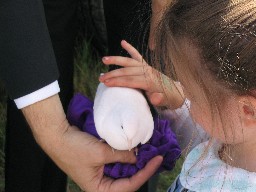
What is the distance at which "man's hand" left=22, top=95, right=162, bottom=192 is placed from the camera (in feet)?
4.72

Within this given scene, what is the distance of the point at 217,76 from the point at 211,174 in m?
0.23

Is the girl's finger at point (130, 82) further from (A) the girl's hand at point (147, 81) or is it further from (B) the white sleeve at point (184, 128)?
(B) the white sleeve at point (184, 128)

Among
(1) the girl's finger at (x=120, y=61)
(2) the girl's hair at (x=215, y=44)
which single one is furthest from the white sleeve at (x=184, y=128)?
(2) the girl's hair at (x=215, y=44)

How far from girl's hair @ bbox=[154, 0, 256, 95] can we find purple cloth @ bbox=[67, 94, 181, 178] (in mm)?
308

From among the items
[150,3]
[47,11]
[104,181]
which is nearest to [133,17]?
[150,3]

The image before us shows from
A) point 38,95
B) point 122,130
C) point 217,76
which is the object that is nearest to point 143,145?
point 122,130

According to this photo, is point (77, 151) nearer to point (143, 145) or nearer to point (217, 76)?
point (143, 145)

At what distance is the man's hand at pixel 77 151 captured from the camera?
56.6 inches

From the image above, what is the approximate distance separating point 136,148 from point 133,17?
558mm

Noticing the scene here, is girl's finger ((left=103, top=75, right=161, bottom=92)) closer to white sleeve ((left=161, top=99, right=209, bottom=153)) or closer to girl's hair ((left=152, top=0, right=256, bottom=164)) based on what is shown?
white sleeve ((left=161, top=99, right=209, bottom=153))

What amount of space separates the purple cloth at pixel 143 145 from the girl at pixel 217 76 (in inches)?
4.4

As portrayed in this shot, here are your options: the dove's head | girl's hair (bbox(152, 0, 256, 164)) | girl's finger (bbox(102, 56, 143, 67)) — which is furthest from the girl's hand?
girl's hair (bbox(152, 0, 256, 164))

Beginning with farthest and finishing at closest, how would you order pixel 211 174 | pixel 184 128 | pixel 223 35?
pixel 184 128 → pixel 211 174 → pixel 223 35

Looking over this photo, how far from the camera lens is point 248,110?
1.17 meters
